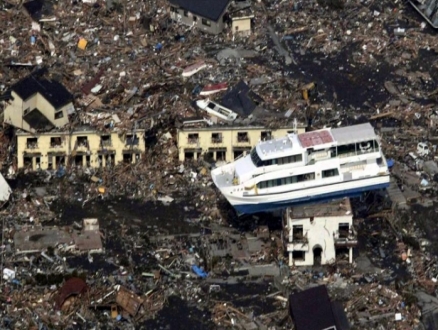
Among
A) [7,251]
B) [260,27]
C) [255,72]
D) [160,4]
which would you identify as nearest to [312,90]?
[255,72]

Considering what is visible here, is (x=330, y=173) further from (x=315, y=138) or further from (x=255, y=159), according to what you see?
(x=255, y=159)

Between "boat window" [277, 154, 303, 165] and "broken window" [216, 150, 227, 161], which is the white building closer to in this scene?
"boat window" [277, 154, 303, 165]

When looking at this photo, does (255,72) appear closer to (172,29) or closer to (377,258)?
(172,29)

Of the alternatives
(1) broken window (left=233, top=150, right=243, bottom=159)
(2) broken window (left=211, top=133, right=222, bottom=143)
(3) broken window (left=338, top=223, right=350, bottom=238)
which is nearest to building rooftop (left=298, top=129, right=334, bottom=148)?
(3) broken window (left=338, top=223, right=350, bottom=238)

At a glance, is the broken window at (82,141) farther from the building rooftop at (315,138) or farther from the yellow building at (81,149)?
the building rooftop at (315,138)

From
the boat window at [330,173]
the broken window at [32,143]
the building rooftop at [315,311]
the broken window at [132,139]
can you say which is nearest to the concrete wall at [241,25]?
the broken window at [132,139]

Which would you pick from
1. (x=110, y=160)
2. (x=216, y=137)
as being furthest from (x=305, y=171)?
(x=110, y=160)
